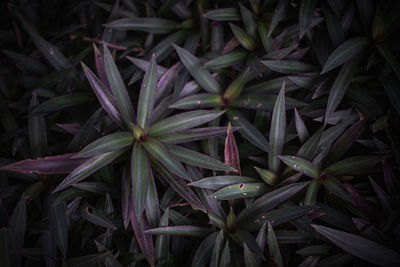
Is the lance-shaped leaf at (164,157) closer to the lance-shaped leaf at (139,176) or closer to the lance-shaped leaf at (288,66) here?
the lance-shaped leaf at (139,176)

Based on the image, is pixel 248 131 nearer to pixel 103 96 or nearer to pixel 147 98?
pixel 147 98

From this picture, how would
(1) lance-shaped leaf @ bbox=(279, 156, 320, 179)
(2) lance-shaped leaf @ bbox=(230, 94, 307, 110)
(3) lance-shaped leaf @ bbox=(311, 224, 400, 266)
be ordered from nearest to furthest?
(3) lance-shaped leaf @ bbox=(311, 224, 400, 266), (1) lance-shaped leaf @ bbox=(279, 156, 320, 179), (2) lance-shaped leaf @ bbox=(230, 94, 307, 110)

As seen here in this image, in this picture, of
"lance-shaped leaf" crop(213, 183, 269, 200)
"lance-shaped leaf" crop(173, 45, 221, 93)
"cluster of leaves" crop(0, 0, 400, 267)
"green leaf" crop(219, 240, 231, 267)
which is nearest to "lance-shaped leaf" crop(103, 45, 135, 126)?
"cluster of leaves" crop(0, 0, 400, 267)

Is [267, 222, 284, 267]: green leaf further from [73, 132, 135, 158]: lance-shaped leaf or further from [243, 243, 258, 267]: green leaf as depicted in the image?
[73, 132, 135, 158]: lance-shaped leaf

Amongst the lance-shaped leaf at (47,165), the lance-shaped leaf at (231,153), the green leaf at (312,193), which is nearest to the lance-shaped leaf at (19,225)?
the lance-shaped leaf at (47,165)

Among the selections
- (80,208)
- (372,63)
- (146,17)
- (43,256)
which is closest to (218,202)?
(80,208)

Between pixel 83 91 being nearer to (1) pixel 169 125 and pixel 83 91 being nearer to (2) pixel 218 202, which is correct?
(1) pixel 169 125
